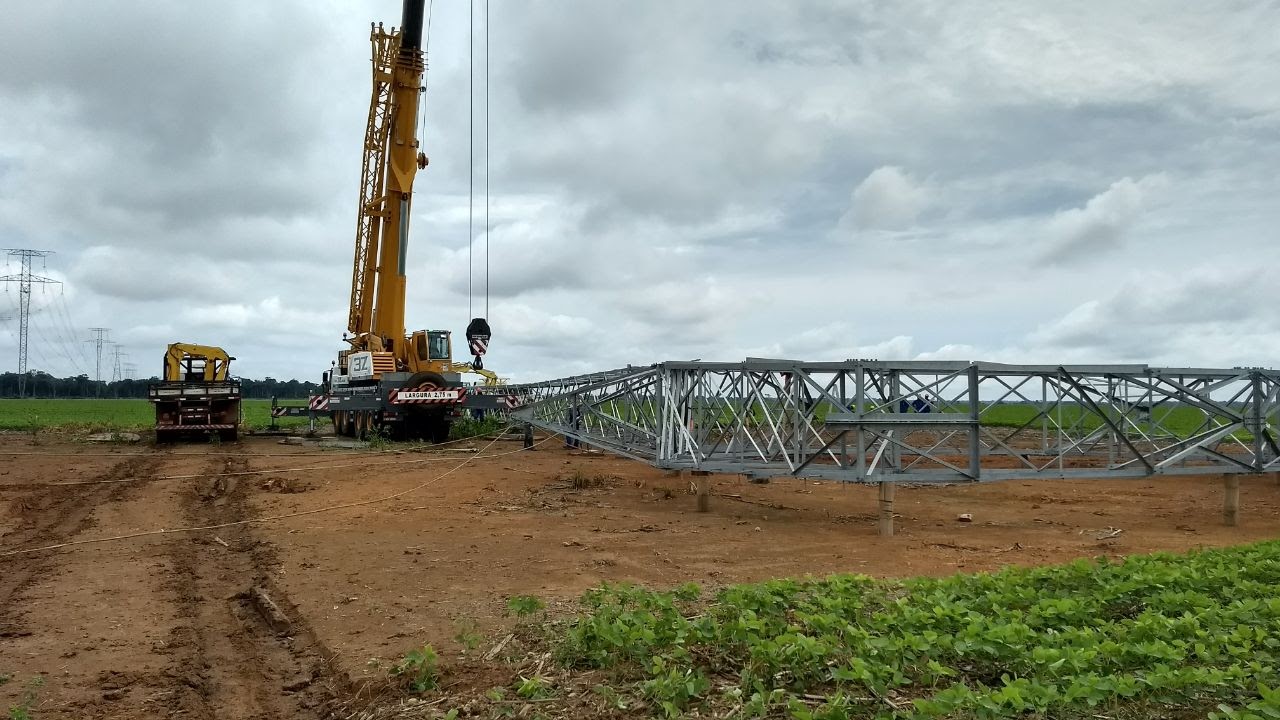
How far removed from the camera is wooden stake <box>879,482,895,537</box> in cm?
1182

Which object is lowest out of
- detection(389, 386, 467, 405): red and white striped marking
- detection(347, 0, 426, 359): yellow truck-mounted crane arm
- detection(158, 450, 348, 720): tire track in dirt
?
detection(158, 450, 348, 720): tire track in dirt

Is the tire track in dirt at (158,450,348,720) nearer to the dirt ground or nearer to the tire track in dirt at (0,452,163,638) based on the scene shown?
the dirt ground

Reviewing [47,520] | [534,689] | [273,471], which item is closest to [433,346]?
[273,471]

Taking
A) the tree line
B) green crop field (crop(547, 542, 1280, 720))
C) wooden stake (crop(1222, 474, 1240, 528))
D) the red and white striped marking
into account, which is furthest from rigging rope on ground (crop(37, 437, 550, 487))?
the tree line

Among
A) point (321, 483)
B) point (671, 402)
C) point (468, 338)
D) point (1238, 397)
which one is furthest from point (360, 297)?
point (1238, 397)

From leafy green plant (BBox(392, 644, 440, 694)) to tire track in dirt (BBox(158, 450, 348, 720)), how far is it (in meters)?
0.42

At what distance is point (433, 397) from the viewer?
25.2m

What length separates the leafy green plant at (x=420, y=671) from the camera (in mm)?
5609

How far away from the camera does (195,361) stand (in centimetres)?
2989

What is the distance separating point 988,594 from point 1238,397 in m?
10.9

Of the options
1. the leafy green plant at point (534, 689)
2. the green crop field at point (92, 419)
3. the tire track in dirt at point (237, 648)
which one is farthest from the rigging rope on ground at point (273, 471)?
the green crop field at point (92, 419)

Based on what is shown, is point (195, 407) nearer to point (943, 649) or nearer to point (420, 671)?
point (420, 671)

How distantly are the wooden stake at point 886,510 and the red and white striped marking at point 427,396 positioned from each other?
16.0m

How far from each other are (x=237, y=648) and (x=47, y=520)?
8550 millimetres
